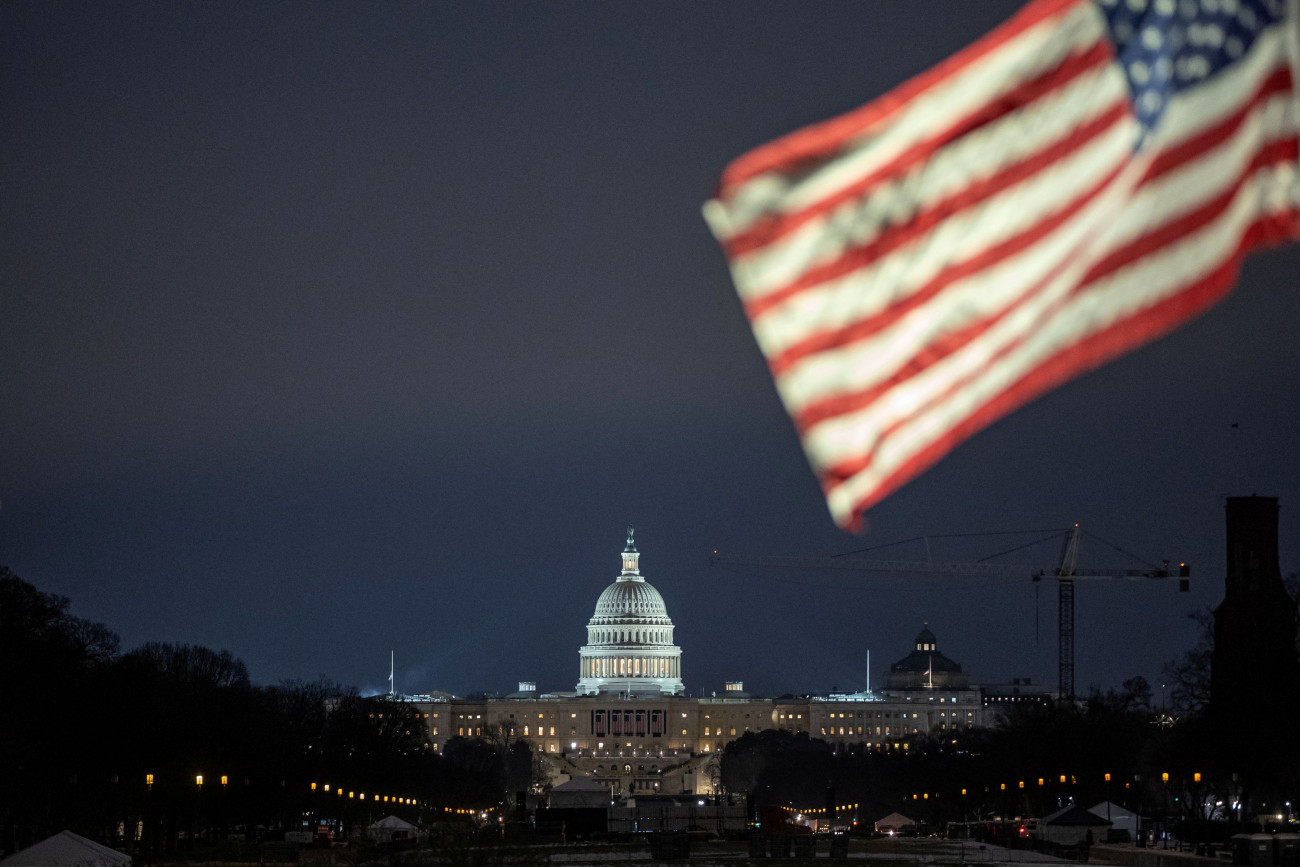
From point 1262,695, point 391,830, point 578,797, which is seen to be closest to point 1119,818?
point 1262,695

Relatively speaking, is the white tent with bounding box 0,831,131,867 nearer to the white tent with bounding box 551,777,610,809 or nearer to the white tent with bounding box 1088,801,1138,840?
the white tent with bounding box 1088,801,1138,840

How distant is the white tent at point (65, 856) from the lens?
37656mm

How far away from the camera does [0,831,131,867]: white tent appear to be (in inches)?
1483

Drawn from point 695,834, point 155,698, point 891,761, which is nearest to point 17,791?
point 155,698

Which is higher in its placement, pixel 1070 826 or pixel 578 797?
pixel 1070 826

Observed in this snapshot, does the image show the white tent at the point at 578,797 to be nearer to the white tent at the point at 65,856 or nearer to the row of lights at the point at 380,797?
the row of lights at the point at 380,797

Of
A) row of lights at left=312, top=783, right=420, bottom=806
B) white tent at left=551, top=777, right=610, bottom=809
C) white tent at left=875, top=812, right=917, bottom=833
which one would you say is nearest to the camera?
white tent at left=875, top=812, right=917, bottom=833

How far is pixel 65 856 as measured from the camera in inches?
1512

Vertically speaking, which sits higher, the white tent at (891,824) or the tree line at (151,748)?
the tree line at (151,748)

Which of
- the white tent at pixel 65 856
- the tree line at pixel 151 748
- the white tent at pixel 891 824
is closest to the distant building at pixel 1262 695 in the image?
the white tent at pixel 891 824

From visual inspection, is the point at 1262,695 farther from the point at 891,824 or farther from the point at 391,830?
the point at 391,830

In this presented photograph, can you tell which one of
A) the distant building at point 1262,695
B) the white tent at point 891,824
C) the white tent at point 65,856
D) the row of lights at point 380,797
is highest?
the distant building at point 1262,695

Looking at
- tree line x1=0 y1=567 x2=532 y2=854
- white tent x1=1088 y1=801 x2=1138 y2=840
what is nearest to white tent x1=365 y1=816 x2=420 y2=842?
tree line x1=0 y1=567 x2=532 y2=854

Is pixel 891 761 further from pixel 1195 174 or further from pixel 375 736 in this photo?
pixel 1195 174
